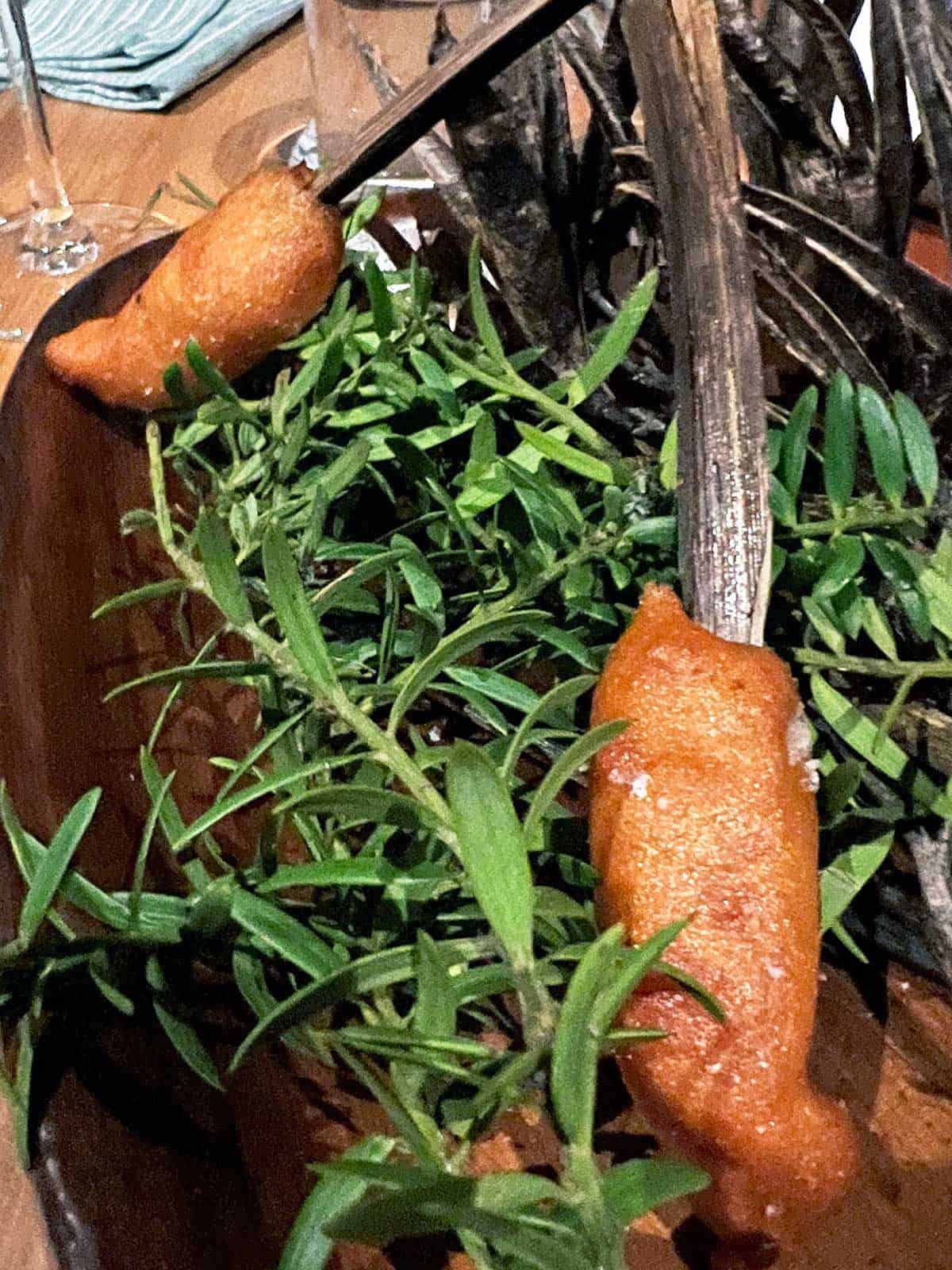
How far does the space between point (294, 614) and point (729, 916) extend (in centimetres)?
11

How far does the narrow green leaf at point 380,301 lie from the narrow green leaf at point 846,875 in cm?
23

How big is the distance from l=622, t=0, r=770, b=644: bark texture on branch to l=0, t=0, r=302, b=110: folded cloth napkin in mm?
629

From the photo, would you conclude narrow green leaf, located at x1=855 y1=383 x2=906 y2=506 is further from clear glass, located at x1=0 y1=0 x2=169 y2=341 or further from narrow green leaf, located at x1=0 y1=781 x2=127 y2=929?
clear glass, located at x1=0 y1=0 x2=169 y2=341

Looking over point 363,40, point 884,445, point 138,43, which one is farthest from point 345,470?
point 138,43

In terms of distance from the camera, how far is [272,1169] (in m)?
0.23

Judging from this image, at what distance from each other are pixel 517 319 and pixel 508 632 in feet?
0.53

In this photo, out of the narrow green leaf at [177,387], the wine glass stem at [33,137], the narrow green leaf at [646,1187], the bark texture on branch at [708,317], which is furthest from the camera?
the wine glass stem at [33,137]

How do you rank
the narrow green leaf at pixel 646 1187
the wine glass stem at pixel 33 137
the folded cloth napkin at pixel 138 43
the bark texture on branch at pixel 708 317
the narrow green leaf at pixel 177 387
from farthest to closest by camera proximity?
the folded cloth napkin at pixel 138 43 < the wine glass stem at pixel 33 137 < the narrow green leaf at pixel 177 387 < the bark texture on branch at pixel 708 317 < the narrow green leaf at pixel 646 1187

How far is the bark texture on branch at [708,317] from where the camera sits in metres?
0.26

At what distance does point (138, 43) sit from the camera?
0.84 metres

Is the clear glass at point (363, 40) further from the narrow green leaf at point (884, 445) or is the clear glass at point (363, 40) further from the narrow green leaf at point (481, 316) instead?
the narrow green leaf at point (884, 445)

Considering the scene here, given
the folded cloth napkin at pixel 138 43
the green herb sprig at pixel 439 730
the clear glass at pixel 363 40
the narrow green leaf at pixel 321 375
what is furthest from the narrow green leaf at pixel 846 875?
the folded cloth napkin at pixel 138 43

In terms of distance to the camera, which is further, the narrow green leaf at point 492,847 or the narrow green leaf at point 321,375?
the narrow green leaf at point 321,375

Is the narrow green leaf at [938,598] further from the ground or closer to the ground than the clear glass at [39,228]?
closer to the ground
